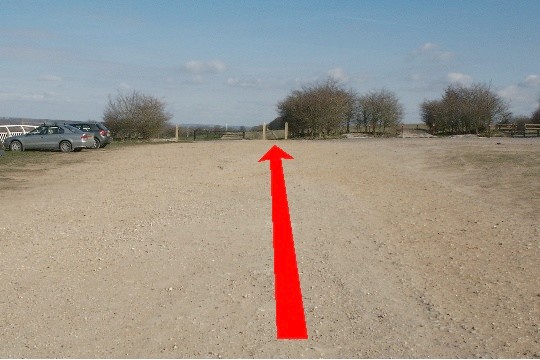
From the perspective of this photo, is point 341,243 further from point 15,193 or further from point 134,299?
point 15,193

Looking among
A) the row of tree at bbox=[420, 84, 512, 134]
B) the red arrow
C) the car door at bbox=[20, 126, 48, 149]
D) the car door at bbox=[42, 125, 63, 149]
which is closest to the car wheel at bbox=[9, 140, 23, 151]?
the car door at bbox=[20, 126, 48, 149]

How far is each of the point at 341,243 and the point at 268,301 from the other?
102 inches

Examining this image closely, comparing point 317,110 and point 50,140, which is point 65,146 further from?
point 317,110

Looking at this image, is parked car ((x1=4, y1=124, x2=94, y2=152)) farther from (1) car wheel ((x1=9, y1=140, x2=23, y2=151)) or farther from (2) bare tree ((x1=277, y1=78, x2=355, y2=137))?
A: (2) bare tree ((x1=277, y1=78, x2=355, y2=137))

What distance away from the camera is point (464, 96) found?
47.5 m

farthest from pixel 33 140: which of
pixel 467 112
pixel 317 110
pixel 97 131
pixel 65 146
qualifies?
pixel 467 112

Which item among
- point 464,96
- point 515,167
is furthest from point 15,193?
point 464,96

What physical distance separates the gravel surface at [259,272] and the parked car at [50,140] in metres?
13.8

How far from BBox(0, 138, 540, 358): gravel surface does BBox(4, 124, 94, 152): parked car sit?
13816 mm

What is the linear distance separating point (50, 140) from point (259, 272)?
2279cm

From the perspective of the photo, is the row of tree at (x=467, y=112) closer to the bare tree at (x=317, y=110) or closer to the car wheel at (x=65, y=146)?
the bare tree at (x=317, y=110)

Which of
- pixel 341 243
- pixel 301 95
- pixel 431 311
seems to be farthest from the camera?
pixel 301 95

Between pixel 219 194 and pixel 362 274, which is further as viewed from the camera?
pixel 219 194

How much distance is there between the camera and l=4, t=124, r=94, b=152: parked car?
26.0 m
